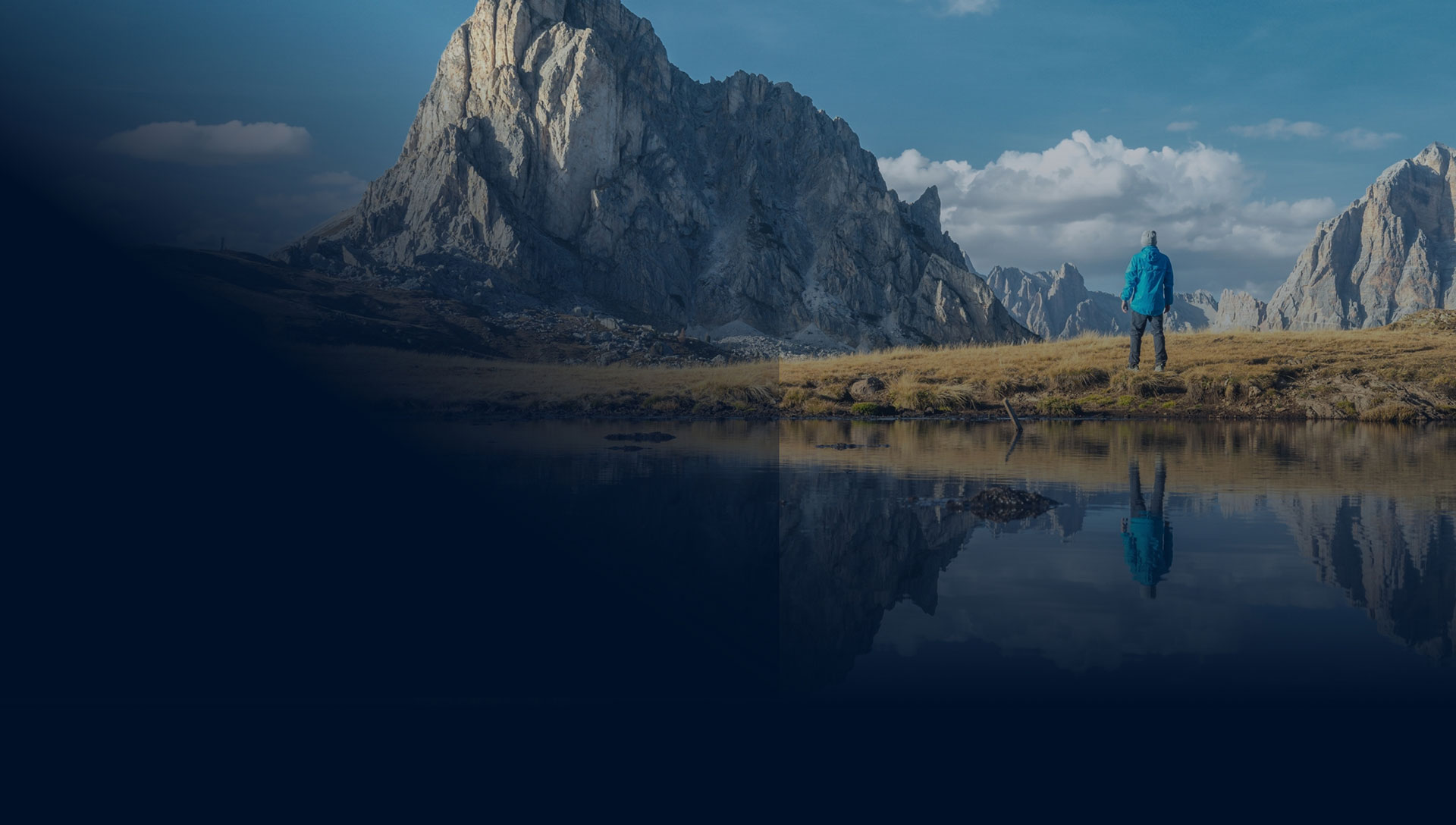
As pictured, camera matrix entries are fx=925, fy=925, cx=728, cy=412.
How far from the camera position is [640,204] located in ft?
495

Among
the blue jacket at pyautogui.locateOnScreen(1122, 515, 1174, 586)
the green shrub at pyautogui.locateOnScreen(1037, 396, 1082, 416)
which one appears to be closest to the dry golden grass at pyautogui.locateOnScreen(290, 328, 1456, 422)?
the green shrub at pyautogui.locateOnScreen(1037, 396, 1082, 416)

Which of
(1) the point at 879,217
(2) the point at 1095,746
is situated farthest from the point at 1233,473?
(1) the point at 879,217

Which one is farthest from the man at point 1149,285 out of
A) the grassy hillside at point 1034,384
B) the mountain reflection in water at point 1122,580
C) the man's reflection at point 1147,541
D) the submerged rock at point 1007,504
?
the submerged rock at point 1007,504

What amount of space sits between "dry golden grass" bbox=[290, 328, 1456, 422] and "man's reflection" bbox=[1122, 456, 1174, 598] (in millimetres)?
10131

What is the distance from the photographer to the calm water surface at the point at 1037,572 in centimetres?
453

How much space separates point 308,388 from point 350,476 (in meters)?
0.73

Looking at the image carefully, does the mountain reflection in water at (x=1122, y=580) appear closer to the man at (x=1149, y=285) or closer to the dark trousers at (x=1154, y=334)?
the man at (x=1149, y=285)

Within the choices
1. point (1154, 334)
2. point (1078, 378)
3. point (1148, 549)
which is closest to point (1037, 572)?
point (1148, 549)

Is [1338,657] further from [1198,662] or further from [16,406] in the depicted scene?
[16,406]

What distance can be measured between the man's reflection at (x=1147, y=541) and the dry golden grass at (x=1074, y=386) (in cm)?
1013

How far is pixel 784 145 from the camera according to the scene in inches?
7151

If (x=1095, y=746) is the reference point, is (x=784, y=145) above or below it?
above

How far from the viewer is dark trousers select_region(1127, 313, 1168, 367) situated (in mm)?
23734

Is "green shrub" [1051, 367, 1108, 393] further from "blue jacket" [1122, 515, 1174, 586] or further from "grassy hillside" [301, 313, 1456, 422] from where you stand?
"blue jacket" [1122, 515, 1174, 586]
